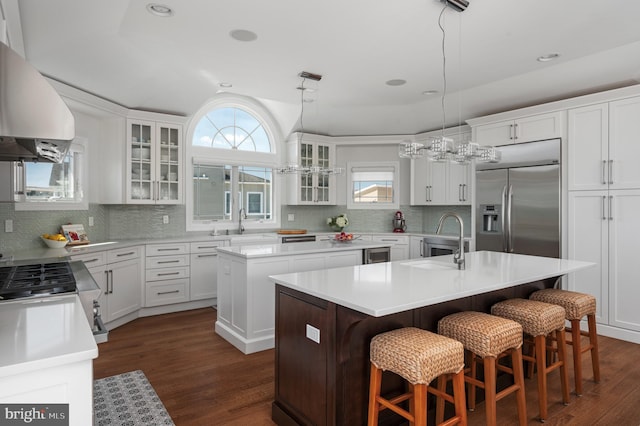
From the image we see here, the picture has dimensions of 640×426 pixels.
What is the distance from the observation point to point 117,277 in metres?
4.28

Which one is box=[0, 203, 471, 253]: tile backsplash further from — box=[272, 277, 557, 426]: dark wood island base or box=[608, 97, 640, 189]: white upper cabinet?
box=[272, 277, 557, 426]: dark wood island base

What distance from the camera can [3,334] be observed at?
4.31ft

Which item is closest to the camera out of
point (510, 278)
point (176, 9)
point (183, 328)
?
point (510, 278)

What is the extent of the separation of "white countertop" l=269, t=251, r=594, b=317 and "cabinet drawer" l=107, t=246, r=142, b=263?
2.59 meters

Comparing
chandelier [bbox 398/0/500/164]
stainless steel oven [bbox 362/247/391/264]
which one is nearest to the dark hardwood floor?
stainless steel oven [bbox 362/247/391/264]

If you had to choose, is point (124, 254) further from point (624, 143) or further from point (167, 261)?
point (624, 143)

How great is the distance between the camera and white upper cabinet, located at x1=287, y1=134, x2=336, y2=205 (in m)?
6.39

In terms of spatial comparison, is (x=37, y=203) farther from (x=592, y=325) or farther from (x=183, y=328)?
(x=592, y=325)

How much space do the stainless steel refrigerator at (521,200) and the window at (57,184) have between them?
493 cm

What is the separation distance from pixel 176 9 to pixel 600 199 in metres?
4.40

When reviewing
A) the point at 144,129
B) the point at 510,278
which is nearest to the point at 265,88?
the point at 144,129

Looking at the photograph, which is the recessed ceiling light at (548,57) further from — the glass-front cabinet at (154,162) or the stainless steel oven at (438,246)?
the glass-front cabinet at (154,162)

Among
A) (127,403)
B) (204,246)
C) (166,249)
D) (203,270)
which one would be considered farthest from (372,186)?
(127,403)

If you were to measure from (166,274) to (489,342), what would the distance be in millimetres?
3967
